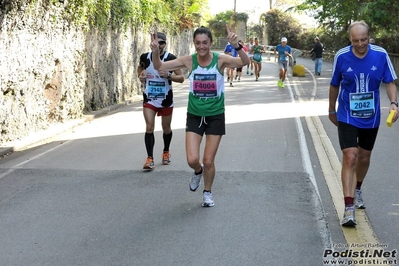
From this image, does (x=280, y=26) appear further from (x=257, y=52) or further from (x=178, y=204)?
(x=178, y=204)

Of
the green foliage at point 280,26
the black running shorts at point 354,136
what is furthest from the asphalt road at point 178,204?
the green foliage at point 280,26

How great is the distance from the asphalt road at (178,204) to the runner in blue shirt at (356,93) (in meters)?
0.62

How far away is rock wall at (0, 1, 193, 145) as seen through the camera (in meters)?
12.4

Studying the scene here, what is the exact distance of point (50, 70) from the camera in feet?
48.4

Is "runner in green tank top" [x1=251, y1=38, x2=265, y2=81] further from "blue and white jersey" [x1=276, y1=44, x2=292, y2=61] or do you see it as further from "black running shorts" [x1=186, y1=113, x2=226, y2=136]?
"black running shorts" [x1=186, y1=113, x2=226, y2=136]

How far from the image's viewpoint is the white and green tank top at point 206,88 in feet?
24.2

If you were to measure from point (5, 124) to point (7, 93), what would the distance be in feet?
1.87

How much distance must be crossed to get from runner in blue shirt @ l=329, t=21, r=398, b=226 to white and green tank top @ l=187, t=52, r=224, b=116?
50.8 inches

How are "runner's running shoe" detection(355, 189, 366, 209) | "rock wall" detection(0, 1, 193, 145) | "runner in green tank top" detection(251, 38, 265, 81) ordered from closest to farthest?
"runner's running shoe" detection(355, 189, 366, 209)
"rock wall" detection(0, 1, 193, 145)
"runner in green tank top" detection(251, 38, 265, 81)

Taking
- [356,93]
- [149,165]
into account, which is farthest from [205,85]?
[149,165]

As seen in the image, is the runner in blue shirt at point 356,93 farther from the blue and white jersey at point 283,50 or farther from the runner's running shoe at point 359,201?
the blue and white jersey at point 283,50

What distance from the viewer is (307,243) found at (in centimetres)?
606

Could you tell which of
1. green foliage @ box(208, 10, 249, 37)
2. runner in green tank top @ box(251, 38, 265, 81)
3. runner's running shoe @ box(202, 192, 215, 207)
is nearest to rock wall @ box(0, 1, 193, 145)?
runner's running shoe @ box(202, 192, 215, 207)

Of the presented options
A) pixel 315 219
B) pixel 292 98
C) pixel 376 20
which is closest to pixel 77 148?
pixel 315 219
